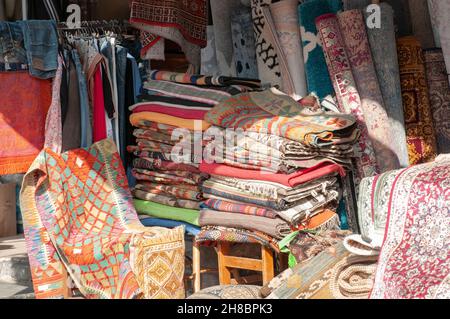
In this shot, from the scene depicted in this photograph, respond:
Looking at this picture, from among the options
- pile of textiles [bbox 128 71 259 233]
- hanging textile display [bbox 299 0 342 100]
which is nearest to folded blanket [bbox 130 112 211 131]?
pile of textiles [bbox 128 71 259 233]

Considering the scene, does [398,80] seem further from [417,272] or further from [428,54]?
[417,272]

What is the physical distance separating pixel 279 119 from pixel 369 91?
2.06ft

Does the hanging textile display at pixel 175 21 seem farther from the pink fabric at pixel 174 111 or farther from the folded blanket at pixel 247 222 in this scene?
the folded blanket at pixel 247 222

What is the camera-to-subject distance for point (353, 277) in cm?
457

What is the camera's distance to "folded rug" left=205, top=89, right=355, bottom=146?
5.51 meters

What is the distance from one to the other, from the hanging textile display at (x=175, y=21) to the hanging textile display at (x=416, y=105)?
177 cm

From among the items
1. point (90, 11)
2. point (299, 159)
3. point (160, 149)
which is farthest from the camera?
point (90, 11)

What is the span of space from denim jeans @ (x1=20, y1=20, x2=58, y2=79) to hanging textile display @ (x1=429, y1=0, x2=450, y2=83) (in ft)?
8.76

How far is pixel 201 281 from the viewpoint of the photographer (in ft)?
20.2

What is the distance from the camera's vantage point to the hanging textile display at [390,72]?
579 centimetres

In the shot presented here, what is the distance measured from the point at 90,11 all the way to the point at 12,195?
1.97m

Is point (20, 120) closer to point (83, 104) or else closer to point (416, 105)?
point (83, 104)

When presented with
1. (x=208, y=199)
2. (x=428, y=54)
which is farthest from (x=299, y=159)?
(x=428, y=54)

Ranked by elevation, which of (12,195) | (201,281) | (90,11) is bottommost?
(201,281)
